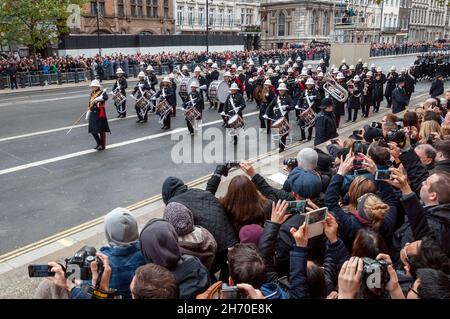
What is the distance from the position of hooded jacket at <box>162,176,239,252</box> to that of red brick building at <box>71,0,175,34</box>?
45273 millimetres

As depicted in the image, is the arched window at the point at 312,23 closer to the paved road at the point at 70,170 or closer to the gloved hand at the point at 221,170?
the paved road at the point at 70,170

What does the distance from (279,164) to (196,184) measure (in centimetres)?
226

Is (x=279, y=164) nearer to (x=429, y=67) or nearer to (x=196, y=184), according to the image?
(x=196, y=184)

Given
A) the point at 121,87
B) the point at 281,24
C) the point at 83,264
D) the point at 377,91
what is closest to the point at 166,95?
the point at 121,87

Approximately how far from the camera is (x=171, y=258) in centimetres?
304

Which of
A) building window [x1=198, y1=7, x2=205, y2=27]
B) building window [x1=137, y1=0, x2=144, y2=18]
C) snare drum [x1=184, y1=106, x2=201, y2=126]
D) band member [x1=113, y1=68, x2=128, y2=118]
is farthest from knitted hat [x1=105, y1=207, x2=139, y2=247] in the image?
building window [x1=198, y1=7, x2=205, y2=27]

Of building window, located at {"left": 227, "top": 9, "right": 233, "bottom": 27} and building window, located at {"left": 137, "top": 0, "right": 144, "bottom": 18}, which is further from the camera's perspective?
building window, located at {"left": 227, "top": 9, "right": 233, "bottom": 27}

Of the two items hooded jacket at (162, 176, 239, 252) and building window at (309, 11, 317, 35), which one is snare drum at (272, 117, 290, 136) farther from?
building window at (309, 11, 317, 35)

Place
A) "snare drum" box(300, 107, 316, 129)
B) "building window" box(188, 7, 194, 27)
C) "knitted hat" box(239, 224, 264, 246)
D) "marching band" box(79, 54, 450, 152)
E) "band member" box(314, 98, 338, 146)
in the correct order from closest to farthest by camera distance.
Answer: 1. "knitted hat" box(239, 224, 264, 246)
2. "band member" box(314, 98, 338, 146)
3. "marching band" box(79, 54, 450, 152)
4. "snare drum" box(300, 107, 316, 129)
5. "building window" box(188, 7, 194, 27)

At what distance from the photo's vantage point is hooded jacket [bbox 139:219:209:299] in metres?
3.03

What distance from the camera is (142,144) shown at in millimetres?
12703

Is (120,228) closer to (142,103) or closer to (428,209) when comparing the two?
(428,209)

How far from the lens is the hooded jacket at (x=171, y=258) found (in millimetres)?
3027

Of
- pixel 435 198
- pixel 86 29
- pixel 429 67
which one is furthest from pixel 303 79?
pixel 86 29
